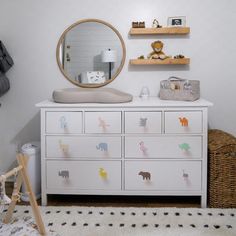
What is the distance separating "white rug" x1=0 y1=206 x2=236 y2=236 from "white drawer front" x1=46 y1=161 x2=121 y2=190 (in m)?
0.17

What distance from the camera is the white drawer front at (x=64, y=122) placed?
265 centimetres

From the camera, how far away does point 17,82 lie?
3.20 m

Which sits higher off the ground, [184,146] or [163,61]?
[163,61]

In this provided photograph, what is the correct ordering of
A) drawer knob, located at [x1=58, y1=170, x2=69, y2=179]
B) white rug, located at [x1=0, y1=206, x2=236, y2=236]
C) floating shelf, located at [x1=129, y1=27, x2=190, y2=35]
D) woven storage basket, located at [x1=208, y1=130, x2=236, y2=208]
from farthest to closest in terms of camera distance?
floating shelf, located at [x1=129, y1=27, x2=190, y2=35]
drawer knob, located at [x1=58, y1=170, x2=69, y2=179]
woven storage basket, located at [x1=208, y1=130, x2=236, y2=208]
white rug, located at [x1=0, y1=206, x2=236, y2=236]

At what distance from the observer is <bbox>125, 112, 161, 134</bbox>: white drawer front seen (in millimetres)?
2609

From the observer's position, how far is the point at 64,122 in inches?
104

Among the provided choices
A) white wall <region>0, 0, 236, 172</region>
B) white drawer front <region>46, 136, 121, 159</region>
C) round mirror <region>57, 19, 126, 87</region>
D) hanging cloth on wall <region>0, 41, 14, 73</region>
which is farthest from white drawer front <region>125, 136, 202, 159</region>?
hanging cloth on wall <region>0, 41, 14, 73</region>

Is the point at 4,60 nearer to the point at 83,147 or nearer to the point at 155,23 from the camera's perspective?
the point at 83,147

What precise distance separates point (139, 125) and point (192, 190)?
0.63 meters

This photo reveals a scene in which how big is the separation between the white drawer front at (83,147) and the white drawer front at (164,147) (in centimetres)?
10

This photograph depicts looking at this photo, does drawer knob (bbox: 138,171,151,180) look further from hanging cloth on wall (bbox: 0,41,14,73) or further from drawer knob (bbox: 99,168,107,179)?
hanging cloth on wall (bbox: 0,41,14,73)


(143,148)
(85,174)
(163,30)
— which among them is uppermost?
(163,30)

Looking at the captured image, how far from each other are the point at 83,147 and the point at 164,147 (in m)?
0.60

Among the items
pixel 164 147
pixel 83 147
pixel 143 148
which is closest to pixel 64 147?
pixel 83 147
